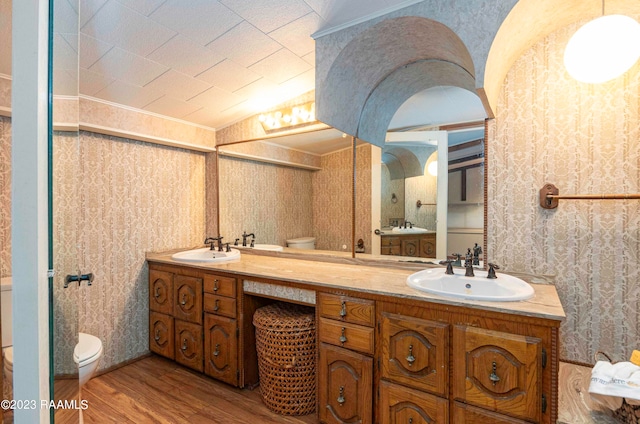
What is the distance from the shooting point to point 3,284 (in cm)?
48

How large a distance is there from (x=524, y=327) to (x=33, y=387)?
5.04ft

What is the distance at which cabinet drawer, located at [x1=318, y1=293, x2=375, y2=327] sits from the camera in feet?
5.41

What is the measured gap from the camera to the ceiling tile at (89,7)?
1576 millimetres

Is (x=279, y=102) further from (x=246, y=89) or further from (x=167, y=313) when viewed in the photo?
(x=167, y=313)

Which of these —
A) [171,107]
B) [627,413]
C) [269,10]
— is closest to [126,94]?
[171,107]

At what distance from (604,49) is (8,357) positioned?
212cm

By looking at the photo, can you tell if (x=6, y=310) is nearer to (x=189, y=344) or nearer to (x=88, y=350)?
(x=88, y=350)

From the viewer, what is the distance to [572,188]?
1641 mm

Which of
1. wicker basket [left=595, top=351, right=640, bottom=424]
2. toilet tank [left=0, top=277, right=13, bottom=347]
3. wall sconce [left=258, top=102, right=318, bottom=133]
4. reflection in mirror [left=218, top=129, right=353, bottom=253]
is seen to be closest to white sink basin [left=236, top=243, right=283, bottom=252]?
reflection in mirror [left=218, top=129, right=353, bottom=253]

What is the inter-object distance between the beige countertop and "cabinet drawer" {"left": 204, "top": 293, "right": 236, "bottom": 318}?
214 millimetres

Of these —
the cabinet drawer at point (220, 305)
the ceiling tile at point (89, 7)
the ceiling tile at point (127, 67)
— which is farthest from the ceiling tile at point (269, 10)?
the cabinet drawer at point (220, 305)

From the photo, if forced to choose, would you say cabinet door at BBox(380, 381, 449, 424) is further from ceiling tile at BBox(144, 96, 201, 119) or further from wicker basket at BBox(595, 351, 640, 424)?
ceiling tile at BBox(144, 96, 201, 119)

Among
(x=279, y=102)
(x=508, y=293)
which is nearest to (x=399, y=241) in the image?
(x=508, y=293)

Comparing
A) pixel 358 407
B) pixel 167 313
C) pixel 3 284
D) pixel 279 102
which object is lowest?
pixel 358 407
